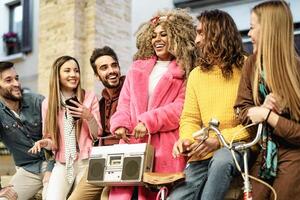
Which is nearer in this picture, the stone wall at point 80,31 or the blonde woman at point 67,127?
the blonde woman at point 67,127

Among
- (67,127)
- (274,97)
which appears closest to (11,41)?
(67,127)

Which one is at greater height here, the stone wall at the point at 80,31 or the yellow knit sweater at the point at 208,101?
the stone wall at the point at 80,31

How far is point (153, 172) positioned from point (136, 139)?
0.27 m

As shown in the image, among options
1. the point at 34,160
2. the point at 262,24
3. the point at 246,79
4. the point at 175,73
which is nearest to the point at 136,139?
the point at 175,73

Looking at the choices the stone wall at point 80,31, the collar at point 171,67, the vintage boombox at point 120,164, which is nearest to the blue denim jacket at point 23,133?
the vintage boombox at point 120,164

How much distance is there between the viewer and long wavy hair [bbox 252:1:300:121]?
8.18ft

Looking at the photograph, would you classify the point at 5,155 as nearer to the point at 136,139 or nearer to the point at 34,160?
the point at 34,160

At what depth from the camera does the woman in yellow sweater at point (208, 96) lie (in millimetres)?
2766

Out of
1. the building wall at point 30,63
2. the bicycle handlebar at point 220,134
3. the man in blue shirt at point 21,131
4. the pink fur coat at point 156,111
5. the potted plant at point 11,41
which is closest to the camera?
the bicycle handlebar at point 220,134

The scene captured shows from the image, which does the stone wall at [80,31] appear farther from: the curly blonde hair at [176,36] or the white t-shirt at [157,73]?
the white t-shirt at [157,73]

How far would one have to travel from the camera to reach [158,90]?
3.19 m

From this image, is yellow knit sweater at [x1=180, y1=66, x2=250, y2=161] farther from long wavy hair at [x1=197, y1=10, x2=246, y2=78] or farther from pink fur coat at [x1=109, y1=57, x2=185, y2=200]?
pink fur coat at [x1=109, y1=57, x2=185, y2=200]

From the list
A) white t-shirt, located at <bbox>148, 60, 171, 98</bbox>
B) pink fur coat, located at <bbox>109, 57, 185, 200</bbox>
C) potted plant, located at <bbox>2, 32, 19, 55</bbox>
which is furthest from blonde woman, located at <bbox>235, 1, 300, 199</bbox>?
potted plant, located at <bbox>2, 32, 19, 55</bbox>

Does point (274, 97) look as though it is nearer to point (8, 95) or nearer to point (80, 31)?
point (8, 95)
